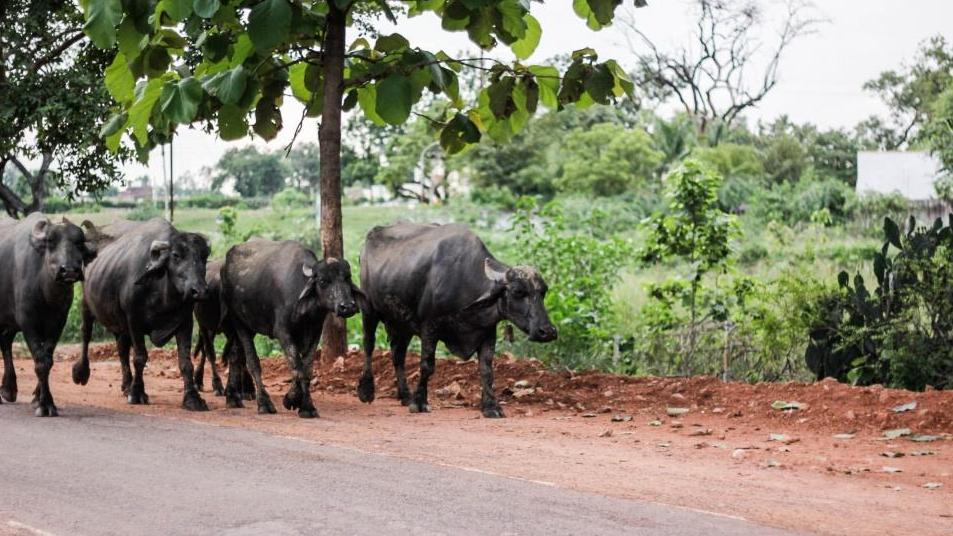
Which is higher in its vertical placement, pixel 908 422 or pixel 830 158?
pixel 830 158

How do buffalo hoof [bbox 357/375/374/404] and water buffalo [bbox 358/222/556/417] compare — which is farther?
buffalo hoof [bbox 357/375/374/404]

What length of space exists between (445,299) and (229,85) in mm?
2751

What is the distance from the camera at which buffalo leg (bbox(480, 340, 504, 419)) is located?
455 inches

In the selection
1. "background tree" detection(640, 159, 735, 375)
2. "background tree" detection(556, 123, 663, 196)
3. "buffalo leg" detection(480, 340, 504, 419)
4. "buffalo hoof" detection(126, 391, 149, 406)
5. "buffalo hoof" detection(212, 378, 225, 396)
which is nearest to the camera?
"buffalo leg" detection(480, 340, 504, 419)

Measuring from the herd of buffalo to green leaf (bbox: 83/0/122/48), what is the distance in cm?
188

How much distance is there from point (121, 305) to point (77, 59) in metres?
8.13

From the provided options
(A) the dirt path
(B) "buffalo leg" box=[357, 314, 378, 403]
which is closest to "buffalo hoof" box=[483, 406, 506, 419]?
(A) the dirt path

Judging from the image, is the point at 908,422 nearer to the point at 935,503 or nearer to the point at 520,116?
the point at 935,503

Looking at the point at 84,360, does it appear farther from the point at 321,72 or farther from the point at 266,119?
the point at 321,72

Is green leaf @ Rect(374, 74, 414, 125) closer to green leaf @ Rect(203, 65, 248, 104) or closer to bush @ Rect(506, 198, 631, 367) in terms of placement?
green leaf @ Rect(203, 65, 248, 104)

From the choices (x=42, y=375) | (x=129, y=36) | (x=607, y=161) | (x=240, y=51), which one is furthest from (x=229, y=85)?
(x=607, y=161)

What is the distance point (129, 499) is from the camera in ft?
23.3

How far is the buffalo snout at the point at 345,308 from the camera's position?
1093cm

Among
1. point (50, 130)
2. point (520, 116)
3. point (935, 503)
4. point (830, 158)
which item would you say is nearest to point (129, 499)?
point (935, 503)
